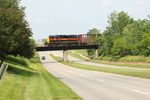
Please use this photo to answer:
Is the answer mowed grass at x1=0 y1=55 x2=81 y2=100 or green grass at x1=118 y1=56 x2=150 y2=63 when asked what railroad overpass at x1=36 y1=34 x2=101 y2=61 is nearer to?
green grass at x1=118 y1=56 x2=150 y2=63

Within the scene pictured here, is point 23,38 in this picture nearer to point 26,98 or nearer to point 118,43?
point 26,98

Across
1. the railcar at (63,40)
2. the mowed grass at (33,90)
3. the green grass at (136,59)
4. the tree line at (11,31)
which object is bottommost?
the mowed grass at (33,90)

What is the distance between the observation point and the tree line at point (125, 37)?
3071 inches

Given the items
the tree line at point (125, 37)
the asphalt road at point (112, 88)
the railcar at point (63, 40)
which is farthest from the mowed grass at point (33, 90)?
the railcar at point (63, 40)

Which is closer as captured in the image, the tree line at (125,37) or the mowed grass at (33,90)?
the mowed grass at (33,90)

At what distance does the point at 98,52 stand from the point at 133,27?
3109 centimetres

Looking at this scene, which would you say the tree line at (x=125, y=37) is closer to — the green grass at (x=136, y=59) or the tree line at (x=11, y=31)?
the green grass at (x=136, y=59)

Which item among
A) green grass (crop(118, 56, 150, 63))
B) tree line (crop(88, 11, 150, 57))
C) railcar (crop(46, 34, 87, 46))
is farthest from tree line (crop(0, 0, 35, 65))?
railcar (crop(46, 34, 87, 46))

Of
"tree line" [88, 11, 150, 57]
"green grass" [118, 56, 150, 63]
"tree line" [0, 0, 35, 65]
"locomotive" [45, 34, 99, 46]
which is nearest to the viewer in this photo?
"tree line" [0, 0, 35, 65]

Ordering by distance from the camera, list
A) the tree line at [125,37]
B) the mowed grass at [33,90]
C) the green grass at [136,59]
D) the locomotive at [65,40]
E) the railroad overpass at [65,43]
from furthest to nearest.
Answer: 1. the railroad overpass at [65,43]
2. the locomotive at [65,40]
3. the tree line at [125,37]
4. the green grass at [136,59]
5. the mowed grass at [33,90]

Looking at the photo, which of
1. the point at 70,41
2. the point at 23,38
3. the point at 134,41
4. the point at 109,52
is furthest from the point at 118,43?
the point at 23,38

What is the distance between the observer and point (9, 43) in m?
33.2

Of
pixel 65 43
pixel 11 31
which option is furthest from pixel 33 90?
pixel 65 43

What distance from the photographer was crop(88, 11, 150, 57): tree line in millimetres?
78000
